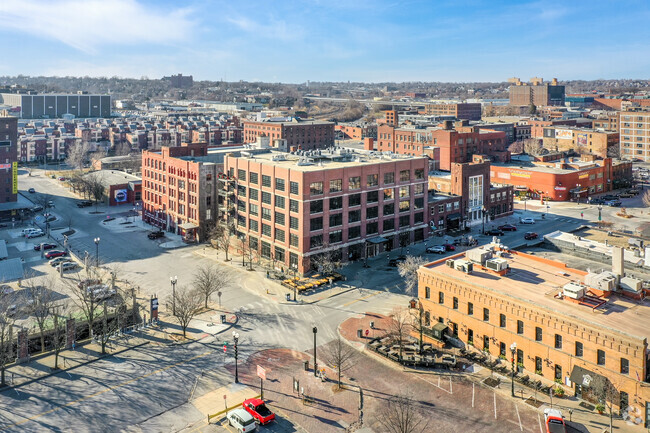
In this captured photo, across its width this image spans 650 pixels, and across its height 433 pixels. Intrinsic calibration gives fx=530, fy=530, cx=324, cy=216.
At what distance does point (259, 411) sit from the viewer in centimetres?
3825

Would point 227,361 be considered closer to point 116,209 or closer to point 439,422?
point 439,422

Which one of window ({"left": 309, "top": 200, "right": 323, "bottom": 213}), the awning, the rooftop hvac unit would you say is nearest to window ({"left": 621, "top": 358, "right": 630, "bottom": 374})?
the rooftop hvac unit

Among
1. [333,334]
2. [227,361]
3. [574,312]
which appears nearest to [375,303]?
[333,334]

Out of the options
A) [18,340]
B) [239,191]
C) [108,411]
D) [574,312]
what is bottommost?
[108,411]

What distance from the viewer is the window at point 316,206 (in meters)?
70.9

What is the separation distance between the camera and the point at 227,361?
47.6m

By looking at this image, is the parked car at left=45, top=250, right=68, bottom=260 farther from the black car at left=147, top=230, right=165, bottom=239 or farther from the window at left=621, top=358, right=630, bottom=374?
the window at left=621, top=358, right=630, bottom=374

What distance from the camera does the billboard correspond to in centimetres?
12150

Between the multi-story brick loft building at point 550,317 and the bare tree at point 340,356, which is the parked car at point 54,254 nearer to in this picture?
the bare tree at point 340,356

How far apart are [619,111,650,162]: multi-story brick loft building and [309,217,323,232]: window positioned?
146 meters

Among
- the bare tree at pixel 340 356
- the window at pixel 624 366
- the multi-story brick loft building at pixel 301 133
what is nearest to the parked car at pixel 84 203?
the multi-story brick loft building at pixel 301 133

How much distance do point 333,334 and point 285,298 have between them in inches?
458

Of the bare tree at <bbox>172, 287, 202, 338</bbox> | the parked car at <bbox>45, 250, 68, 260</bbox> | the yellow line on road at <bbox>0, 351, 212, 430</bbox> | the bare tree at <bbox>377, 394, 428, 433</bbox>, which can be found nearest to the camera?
the bare tree at <bbox>377, 394, 428, 433</bbox>

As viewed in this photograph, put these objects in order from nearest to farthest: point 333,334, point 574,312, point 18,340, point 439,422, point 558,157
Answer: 1. point 439,422
2. point 574,312
3. point 18,340
4. point 333,334
5. point 558,157
